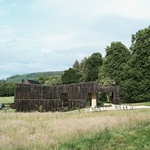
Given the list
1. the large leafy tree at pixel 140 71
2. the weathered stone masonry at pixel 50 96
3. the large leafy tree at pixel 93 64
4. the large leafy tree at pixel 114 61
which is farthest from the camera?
the large leafy tree at pixel 93 64

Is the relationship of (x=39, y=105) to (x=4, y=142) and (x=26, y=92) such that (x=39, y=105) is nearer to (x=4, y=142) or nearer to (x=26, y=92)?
(x=26, y=92)

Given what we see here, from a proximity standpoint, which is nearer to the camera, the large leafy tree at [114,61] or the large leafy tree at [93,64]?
the large leafy tree at [114,61]

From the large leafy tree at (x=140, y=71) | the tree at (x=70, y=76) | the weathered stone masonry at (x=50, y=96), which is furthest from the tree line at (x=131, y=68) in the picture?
the tree at (x=70, y=76)

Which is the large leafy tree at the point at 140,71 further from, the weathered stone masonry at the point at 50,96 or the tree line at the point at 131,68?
the weathered stone masonry at the point at 50,96

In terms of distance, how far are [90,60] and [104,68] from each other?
1458 centimetres

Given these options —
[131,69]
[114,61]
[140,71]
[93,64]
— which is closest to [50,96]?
[131,69]

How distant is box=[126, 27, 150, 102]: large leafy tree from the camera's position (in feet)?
155

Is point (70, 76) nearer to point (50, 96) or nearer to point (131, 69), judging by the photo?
point (131, 69)

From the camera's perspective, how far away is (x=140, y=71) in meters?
48.2

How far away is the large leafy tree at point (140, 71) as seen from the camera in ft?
155

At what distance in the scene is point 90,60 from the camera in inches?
2827

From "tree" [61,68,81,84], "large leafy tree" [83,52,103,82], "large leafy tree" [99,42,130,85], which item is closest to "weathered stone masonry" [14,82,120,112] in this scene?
"large leafy tree" [99,42,130,85]

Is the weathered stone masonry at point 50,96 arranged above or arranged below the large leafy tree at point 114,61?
below

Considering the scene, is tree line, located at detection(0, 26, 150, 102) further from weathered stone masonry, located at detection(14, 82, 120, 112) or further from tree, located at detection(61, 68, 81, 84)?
tree, located at detection(61, 68, 81, 84)
